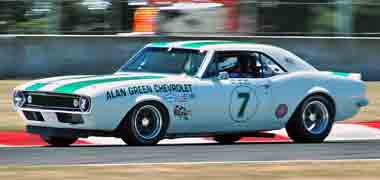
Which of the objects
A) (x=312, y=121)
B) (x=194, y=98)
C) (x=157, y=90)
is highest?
(x=157, y=90)

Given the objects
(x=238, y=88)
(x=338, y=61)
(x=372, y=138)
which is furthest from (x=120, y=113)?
(x=338, y=61)

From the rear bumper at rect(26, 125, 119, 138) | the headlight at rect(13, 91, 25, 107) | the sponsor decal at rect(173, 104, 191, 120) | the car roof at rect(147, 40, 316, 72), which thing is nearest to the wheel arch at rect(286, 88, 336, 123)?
the car roof at rect(147, 40, 316, 72)

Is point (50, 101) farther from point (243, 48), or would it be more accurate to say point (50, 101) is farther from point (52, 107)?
point (243, 48)

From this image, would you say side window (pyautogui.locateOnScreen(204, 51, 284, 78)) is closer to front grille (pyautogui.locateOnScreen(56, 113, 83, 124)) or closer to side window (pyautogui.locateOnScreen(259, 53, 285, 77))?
side window (pyautogui.locateOnScreen(259, 53, 285, 77))

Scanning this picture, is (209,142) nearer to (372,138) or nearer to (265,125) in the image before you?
(265,125)

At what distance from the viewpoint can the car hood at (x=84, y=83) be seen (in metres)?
11.4

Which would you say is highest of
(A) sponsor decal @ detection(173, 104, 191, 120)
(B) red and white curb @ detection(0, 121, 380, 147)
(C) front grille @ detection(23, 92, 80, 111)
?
(C) front grille @ detection(23, 92, 80, 111)

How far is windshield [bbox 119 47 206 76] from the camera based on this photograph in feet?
40.9

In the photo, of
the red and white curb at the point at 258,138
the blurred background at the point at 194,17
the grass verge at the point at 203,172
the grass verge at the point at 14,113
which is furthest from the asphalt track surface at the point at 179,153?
the blurred background at the point at 194,17

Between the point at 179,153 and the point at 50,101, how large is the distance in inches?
63.0

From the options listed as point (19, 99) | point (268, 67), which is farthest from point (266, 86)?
point (19, 99)

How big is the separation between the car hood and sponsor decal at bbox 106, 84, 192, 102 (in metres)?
0.09

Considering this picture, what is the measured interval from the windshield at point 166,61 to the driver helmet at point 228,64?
0.85 feet

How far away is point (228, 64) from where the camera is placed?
1273cm
